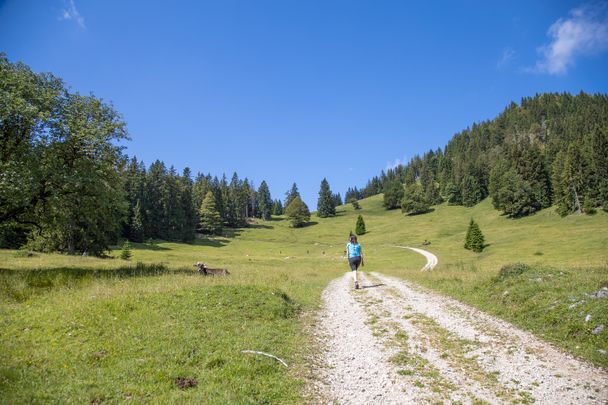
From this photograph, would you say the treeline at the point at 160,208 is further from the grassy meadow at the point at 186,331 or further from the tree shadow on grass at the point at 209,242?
the grassy meadow at the point at 186,331

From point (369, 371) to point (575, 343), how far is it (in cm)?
567

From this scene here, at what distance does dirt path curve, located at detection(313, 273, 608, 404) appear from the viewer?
668cm

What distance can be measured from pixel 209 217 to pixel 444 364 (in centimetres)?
11410

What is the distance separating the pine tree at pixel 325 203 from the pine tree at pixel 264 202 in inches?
987

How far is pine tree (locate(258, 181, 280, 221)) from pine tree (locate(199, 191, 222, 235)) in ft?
159

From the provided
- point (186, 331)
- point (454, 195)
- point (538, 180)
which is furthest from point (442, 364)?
point (454, 195)

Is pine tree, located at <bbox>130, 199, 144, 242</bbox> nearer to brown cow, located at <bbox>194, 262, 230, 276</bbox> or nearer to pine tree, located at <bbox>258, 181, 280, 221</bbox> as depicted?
brown cow, located at <bbox>194, 262, 230, 276</bbox>

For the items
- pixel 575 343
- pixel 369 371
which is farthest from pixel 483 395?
pixel 575 343

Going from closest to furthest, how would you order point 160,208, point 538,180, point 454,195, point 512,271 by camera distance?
point 512,271 → point 160,208 → point 538,180 → point 454,195

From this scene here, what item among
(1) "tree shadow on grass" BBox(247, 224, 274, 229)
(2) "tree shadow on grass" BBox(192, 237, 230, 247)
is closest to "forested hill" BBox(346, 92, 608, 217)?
(1) "tree shadow on grass" BBox(247, 224, 274, 229)

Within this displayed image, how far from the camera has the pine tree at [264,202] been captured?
168m

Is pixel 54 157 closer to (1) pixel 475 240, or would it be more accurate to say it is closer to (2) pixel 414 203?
(1) pixel 475 240

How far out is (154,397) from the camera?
6527mm

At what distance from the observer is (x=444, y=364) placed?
8.16 meters
